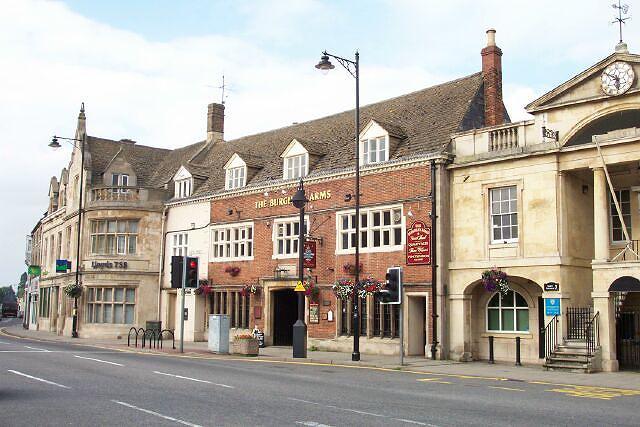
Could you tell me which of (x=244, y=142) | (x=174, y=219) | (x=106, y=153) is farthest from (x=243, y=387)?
(x=106, y=153)

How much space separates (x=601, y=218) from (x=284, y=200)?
46.5 ft

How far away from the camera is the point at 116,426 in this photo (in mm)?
10227

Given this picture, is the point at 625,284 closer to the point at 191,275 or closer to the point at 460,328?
the point at 460,328

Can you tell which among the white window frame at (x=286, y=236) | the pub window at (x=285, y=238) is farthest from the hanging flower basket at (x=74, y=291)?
the pub window at (x=285, y=238)

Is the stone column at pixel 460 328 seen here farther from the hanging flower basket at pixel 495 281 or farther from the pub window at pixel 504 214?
the pub window at pixel 504 214

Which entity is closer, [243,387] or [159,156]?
[243,387]

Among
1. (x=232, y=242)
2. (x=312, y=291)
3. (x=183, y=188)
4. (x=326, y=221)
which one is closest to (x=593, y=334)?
(x=312, y=291)

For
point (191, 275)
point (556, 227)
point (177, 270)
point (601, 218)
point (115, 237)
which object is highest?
point (115, 237)

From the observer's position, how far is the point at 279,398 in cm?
1350

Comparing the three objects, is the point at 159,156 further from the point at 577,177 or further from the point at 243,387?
the point at 243,387

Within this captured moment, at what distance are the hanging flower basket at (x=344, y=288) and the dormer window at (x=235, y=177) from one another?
8.91 meters

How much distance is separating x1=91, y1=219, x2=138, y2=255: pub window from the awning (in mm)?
26173

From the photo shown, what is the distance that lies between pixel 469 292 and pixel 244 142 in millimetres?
19696

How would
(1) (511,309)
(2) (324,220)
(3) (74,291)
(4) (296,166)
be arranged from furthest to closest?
(3) (74,291) → (4) (296,166) → (2) (324,220) → (1) (511,309)
